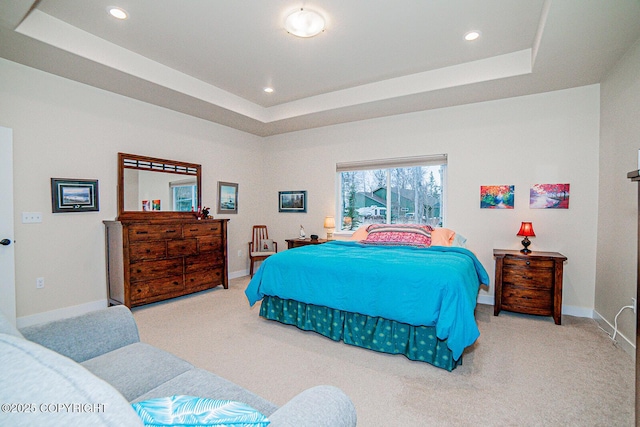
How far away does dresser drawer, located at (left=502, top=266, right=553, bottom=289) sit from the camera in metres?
3.34

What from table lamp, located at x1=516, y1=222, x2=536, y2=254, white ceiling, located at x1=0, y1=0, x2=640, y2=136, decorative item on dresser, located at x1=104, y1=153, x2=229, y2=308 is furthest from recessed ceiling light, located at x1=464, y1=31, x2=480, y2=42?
decorative item on dresser, located at x1=104, y1=153, x2=229, y2=308

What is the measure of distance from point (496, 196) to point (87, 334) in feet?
14.3

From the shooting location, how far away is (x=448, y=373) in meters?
2.32

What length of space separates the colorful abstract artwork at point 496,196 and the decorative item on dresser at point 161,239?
378cm

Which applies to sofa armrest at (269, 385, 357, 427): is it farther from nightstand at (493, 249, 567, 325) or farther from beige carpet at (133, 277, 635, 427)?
nightstand at (493, 249, 567, 325)

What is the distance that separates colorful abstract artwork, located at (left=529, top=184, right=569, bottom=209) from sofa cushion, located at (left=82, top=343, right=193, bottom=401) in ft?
13.6

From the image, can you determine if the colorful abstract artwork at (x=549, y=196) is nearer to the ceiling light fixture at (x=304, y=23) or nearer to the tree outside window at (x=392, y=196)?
the tree outside window at (x=392, y=196)

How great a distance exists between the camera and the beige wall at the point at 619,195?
2672mm

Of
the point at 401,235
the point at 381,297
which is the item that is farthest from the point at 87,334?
the point at 401,235

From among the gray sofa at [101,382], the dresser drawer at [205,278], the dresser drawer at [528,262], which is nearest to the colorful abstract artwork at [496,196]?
the dresser drawer at [528,262]

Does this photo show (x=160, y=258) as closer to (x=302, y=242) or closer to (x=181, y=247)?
(x=181, y=247)

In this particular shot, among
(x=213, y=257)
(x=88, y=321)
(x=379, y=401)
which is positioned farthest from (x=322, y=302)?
(x=213, y=257)

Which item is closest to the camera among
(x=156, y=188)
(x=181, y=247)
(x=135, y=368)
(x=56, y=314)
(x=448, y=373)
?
(x=135, y=368)

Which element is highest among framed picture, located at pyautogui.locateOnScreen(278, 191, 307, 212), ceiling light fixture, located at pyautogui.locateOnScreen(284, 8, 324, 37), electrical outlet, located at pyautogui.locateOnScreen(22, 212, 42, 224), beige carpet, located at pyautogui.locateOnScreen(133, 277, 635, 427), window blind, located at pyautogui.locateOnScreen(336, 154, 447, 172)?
ceiling light fixture, located at pyautogui.locateOnScreen(284, 8, 324, 37)
